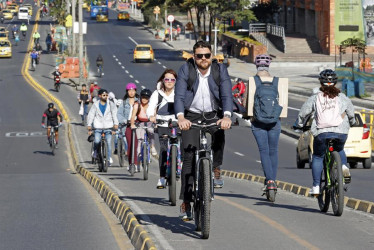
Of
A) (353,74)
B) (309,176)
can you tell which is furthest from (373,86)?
(309,176)

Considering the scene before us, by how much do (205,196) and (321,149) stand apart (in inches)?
112

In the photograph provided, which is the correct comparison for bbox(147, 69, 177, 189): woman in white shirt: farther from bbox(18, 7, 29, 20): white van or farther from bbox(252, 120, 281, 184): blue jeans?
bbox(18, 7, 29, 20): white van

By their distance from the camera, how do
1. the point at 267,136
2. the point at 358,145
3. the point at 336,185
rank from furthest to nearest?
the point at 358,145
the point at 267,136
the point at 336,185

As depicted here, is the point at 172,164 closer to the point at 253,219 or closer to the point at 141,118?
the point at 253,219

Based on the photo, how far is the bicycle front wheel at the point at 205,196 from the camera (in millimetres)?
9648

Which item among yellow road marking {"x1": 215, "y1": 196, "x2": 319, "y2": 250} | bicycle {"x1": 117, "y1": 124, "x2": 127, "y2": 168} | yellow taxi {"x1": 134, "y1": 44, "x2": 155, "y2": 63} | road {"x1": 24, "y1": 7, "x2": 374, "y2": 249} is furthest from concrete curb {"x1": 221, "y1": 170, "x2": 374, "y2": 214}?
yellow taxi {"x1": 134, "y1": 44, "x2": 155, "y2": 63}

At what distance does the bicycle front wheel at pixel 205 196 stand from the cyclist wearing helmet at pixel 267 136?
317 centimetres

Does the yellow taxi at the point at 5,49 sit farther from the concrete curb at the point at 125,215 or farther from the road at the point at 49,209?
the concrete curb at the point at 125,215

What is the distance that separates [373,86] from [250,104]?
42.6 meters

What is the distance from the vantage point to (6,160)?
34000mm

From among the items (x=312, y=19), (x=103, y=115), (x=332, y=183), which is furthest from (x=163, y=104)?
(x=312, y=19)

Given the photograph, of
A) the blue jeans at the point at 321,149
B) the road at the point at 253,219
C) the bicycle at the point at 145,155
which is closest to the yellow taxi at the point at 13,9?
the road at the point at 253,219

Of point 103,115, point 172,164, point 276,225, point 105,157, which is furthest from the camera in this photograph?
point 105,157

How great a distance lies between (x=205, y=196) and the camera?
31.7ft
